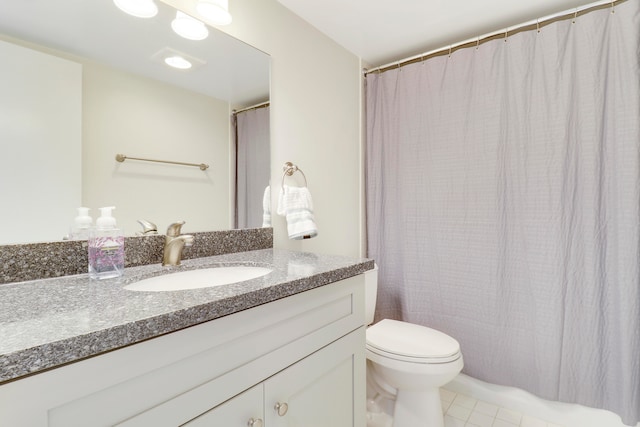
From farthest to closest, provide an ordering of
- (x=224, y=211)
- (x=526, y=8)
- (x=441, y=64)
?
(x=441, y=64) < (x=526, y=8) < (x=224, y=211)

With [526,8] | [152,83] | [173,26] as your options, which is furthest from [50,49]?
[526,8]

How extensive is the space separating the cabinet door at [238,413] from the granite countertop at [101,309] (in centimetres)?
19

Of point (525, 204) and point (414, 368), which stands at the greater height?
point (525, 204)

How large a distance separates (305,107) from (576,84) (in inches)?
51.3

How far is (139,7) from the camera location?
1104 mm

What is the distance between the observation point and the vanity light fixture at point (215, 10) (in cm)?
120

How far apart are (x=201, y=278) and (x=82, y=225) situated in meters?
0.39

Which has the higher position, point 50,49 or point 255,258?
point 50,49

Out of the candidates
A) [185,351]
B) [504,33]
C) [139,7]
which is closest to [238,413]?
[185,351]

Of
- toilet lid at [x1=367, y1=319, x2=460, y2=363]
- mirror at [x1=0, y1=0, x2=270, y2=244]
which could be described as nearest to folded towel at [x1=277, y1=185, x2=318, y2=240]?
mirror at [x1=0, y1=0, x2=270, y2=244]

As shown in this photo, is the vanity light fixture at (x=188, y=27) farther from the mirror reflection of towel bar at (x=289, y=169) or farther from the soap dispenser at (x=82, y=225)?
the soap dispenser at (x=82, y=225)

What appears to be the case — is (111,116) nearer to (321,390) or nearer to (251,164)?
(251,164)

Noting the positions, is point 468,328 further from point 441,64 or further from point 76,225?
point 76,225

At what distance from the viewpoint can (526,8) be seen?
1.61 m
